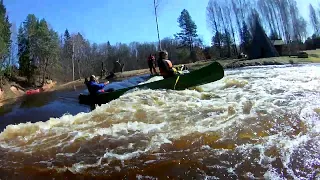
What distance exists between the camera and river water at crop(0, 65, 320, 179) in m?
3.97

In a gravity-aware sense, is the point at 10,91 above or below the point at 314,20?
below

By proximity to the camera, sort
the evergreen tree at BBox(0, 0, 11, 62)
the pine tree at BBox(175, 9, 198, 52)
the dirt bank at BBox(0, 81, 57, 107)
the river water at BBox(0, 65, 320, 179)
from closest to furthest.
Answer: the river water at BBox(0, 65, 320, 179)
the dirt bank at BBox(0, 81, 57, 107)
the evergreen tree at BBox(0, 0, 11, 62)
the pine tree at BBox(175, 9, 198, 52)

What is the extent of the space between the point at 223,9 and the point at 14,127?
61.2 m

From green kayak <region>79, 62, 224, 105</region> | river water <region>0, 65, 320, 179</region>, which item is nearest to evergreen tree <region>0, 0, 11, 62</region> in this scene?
green kayak <region>79, 62, 224, 105</region>

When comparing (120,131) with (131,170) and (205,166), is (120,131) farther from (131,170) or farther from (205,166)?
(205,166)

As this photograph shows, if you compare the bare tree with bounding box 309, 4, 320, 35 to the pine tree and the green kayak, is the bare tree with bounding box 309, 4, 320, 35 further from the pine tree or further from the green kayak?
the green kayak

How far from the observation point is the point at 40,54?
44.9m

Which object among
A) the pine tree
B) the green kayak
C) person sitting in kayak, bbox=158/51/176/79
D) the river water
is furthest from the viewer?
the pine tree

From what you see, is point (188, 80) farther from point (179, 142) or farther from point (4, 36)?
point (4, 36)

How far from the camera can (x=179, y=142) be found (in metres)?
5.13

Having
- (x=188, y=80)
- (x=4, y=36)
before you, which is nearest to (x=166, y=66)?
(x=188, y=80)

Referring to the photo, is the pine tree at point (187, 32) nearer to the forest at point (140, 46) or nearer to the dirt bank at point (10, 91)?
the forest at point (140, 46)

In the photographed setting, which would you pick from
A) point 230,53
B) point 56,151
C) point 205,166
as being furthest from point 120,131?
point 230,53

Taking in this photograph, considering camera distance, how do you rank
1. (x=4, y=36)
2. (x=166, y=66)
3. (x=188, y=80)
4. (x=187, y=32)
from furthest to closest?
(x=187, y=32) < (x=4, y=36) < (x=166, y=66) < (x=188, y=80)
